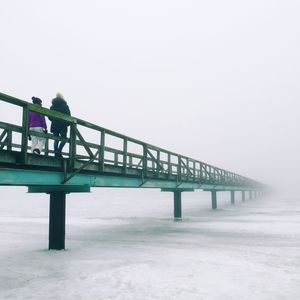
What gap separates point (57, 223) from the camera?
36.5ft

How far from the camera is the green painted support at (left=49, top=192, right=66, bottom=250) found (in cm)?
1111

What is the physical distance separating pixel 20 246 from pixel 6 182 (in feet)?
16.6

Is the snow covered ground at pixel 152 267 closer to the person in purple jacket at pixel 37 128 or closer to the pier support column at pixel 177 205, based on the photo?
the person in purple jacket at pixel 37 128

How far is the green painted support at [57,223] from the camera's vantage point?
11.1 metres

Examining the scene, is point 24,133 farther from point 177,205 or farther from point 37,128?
point 177,205

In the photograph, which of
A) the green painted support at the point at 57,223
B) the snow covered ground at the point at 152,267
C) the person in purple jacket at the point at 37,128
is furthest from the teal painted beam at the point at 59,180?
the snow covered ground at the point at 152,267

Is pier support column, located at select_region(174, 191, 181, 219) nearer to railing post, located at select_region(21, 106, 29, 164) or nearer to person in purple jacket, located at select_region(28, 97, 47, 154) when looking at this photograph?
person in purple jacket, located at select_region(28, 97, 47, 154)

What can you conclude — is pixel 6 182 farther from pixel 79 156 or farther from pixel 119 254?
pixel 119 254

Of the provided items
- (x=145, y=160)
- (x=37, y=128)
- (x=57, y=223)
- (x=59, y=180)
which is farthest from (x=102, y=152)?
(x=145, y=160)

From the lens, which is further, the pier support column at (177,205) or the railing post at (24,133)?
the pier support column at (177,205)

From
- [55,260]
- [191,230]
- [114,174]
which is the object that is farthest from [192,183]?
[55,260]

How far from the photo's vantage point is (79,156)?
389 inches

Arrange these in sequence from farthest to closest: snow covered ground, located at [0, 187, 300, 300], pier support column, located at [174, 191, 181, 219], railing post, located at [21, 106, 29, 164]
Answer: pier support column, located at [174, 191, 181, 219] → railing post, located at [21, 106, 29, 164] → snow covered ground, located at [0, 187, 300, 300]

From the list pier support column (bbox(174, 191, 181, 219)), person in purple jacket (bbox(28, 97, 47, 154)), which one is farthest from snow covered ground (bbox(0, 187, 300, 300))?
pier support column (bbox(174, 191, 181, 219))
